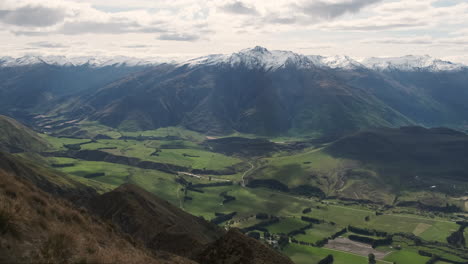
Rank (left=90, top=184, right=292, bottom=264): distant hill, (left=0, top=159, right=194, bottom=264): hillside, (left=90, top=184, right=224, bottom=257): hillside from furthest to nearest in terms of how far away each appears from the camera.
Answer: (left=90, top=184, right=224, bottom=257): hillside → (left=90, top=184, right=292, bottom=264): distant hill → (left=0, top=159, right=194, bottom=264): hillside

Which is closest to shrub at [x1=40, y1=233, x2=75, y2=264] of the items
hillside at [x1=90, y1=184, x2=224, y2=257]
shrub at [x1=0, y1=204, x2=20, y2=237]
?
shrub at [x1=0, y1=204, x2=20, y2=237]

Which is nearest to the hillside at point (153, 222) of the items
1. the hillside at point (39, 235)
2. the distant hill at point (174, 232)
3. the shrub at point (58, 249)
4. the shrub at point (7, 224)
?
the distant hill at point (174, 232)

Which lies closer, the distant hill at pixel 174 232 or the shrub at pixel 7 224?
the shrub at pixel 7 224

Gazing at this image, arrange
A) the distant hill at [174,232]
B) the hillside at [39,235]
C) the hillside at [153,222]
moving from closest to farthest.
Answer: the hillside at [39,235], the distant hill at [174,232], the hillside at [153,222]

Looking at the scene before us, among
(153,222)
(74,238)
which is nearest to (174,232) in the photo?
(153,222)

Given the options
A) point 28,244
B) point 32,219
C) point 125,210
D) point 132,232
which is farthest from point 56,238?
point 125,210

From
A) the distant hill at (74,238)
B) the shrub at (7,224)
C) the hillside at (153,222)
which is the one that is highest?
the shrub at (7,224)

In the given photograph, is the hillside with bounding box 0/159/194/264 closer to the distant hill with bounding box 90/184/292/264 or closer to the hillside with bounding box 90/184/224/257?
the distant hill with bounding box 90/184/292/264

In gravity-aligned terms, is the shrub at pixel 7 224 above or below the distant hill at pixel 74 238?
above

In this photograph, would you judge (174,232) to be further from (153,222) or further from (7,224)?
(7,224)

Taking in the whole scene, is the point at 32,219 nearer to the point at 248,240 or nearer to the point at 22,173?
the point at 248,240

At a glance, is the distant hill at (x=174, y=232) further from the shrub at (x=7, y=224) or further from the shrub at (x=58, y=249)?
the shrub at (x=7, y=224)
